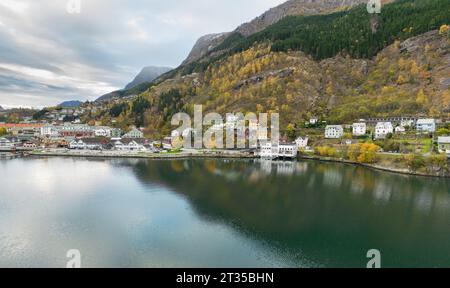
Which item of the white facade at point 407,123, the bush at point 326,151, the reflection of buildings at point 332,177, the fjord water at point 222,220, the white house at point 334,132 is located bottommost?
the fjord water at point 222,220

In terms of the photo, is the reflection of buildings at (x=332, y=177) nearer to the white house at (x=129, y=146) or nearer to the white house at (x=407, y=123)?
the white house at (x=407, y=123)

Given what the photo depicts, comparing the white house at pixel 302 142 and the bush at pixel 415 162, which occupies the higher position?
the white house at pixel 302 142

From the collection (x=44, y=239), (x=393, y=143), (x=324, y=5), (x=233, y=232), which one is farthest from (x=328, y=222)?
(x=324, y=5)

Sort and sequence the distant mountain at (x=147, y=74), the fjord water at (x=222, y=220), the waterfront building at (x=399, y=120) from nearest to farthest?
→ the fjord water at (x=222, y=220), the waterfront building at (x=399, y=120), the distant mountain at (x=147, y=74)

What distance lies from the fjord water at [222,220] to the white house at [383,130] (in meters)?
12.1

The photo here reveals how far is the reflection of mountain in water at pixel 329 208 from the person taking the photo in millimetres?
10352

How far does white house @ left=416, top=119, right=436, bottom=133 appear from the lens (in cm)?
3225

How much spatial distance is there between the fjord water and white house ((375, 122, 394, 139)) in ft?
39.8

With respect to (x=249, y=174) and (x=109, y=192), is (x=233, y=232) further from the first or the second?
(x=249, y=174)

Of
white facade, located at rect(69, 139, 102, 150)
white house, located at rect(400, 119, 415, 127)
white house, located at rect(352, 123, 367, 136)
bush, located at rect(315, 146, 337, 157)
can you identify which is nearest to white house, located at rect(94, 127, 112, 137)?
white facade, located at rect(69, 139, 102, 150)

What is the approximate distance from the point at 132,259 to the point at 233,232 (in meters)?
4.22

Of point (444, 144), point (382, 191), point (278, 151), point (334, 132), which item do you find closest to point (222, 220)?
point (382, 191)

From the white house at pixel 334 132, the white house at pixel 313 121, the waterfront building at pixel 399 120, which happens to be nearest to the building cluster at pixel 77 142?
the white house at pixel 313 121

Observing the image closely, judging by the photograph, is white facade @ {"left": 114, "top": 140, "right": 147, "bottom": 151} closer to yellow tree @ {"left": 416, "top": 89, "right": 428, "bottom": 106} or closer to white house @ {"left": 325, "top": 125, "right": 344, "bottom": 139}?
white house @ {"left": 325, "top": 125, "right": 344, "bottom": 139}
